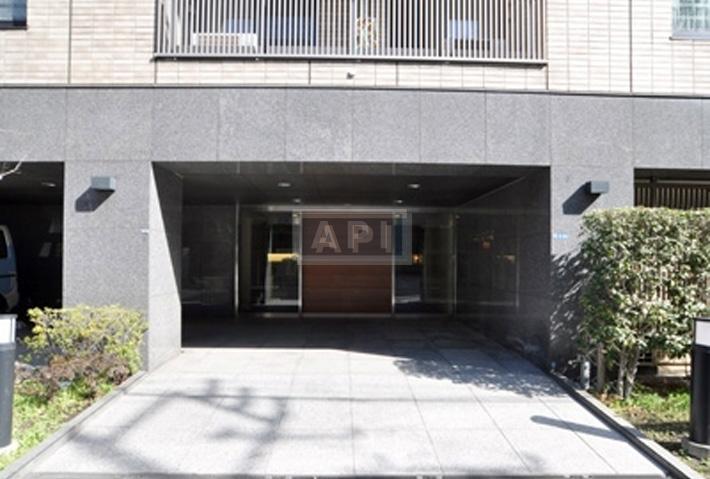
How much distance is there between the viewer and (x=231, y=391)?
5688 millimetres

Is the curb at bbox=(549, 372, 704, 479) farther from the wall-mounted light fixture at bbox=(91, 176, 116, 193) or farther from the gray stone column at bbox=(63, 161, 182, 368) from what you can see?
the wall-mounted light fixture at bbox=(91, 176, 116, 193)

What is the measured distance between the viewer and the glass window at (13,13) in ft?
22.1

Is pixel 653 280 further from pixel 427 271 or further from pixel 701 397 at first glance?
pixel 427 271

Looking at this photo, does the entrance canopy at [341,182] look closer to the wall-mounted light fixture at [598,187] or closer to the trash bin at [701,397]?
the wall-mounted light fixture at [598,187]

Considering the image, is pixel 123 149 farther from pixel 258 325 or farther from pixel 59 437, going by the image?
pixel 258 325

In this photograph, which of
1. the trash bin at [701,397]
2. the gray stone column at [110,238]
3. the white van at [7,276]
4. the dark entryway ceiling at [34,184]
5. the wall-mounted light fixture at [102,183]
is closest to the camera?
the trash bin at [701,397]

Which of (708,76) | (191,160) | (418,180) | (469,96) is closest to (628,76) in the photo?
(708,76)

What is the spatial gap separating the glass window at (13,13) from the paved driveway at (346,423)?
540cm

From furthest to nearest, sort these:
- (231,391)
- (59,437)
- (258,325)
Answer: (258,325) → (231,391) → (59,437)

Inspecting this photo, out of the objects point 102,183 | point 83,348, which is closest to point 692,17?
point 102,183

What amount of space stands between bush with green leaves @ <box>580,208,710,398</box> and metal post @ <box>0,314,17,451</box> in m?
5.96

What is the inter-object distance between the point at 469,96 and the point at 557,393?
4.04 meters

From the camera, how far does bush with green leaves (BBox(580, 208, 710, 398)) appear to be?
5297mm

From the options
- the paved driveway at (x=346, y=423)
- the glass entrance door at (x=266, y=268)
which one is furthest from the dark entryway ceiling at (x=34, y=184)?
the glass entrance door at (x=266, y=268)
